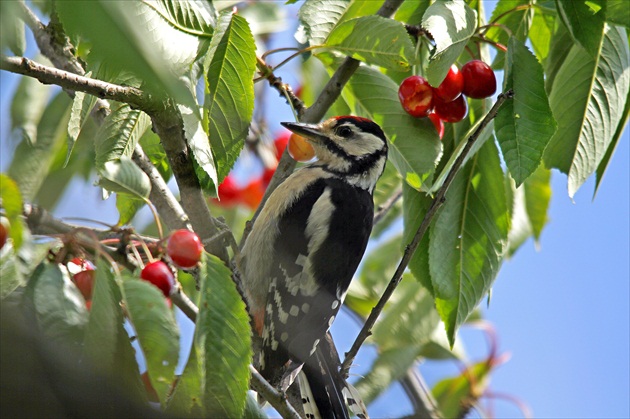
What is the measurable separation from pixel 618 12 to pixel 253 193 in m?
2.48

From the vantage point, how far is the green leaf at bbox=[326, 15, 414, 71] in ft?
9.48

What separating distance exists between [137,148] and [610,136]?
1.82 m

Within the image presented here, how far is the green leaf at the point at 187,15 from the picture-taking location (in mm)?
2340

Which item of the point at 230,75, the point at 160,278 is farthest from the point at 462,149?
the point at 160,278

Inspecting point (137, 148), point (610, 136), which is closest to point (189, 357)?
point (137, 148)

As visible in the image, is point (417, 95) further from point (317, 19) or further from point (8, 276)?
point (8, 276)

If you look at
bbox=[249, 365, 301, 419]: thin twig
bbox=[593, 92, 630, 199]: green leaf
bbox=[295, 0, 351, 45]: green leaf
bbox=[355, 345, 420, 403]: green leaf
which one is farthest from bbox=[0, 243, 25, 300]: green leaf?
bbox=[593, 92, 630, 199]: green leaf

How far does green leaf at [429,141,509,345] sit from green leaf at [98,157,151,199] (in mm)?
1387

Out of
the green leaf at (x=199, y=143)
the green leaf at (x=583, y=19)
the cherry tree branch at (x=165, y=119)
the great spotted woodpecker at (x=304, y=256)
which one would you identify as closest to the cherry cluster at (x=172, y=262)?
the green leaf at (x=199, y=143)

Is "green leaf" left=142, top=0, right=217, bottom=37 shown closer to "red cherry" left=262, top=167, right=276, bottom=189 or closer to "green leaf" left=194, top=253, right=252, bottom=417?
"green leaf" left=194, top=253, right=252, bottom=417

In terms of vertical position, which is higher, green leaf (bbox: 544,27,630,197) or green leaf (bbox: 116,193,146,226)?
green leaf (bbox: 544,27,630,197)

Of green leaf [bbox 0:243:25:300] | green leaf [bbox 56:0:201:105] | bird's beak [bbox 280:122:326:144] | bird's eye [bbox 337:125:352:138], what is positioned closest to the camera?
green leaf [bbox 56:0:201:105]

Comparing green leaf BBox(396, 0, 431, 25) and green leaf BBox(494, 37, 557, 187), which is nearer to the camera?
green leaf BBox(494, 37, 557, 187)

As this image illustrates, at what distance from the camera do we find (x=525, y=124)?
8.73ft
